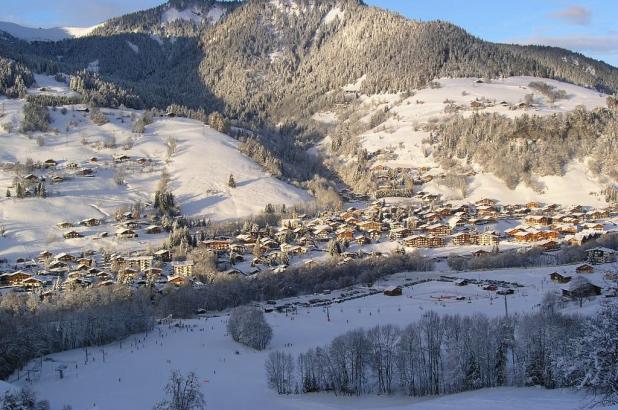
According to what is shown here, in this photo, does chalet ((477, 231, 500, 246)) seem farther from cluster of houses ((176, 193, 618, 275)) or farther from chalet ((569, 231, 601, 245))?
chalet ((569, 231, 601, 245))

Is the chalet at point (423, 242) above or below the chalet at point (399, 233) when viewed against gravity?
below

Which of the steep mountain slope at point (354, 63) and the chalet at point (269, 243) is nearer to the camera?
the chalet at point (269, 243)

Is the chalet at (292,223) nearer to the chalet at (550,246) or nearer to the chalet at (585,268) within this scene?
the chalet at (550,246)

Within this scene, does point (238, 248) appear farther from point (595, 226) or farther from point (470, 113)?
point (470, 113)

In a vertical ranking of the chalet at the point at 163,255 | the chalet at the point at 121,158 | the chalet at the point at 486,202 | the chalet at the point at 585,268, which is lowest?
the chalet at the point at 585,268

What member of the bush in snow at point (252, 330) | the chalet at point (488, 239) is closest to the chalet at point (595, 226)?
the chalet at point (488, 239)

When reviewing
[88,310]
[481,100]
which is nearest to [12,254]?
[88,310]
